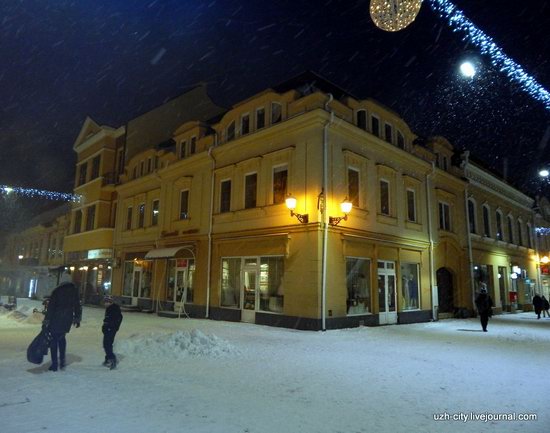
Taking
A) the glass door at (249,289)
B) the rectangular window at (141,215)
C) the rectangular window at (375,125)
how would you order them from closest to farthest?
the glass door at (249,289) → the rectangular window at (375,125) → the rectangular window at (141,215)

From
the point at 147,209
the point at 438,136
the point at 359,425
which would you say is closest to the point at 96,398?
the point at 359,425

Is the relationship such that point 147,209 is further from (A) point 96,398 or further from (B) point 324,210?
(A) point 96,398

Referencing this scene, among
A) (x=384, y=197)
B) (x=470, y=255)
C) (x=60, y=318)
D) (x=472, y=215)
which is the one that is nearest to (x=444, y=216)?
(x=470, y=255)

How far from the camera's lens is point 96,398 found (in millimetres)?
5668

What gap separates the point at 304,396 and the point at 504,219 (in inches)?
1064

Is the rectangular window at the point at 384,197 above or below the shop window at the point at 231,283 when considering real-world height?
above

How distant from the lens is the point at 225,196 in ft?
61.0

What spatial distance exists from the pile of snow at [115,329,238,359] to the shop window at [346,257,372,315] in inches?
277

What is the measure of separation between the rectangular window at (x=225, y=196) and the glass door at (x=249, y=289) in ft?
9.51

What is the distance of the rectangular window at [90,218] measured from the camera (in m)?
28.8

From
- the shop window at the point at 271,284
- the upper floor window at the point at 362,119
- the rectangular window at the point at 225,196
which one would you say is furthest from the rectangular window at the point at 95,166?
the upper floor window at the point at 362,119

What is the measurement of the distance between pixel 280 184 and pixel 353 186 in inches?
118

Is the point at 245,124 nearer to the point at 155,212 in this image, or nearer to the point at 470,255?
the point at 155,212

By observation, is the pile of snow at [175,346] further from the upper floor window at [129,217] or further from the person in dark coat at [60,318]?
the upper floor window at [129,217]
